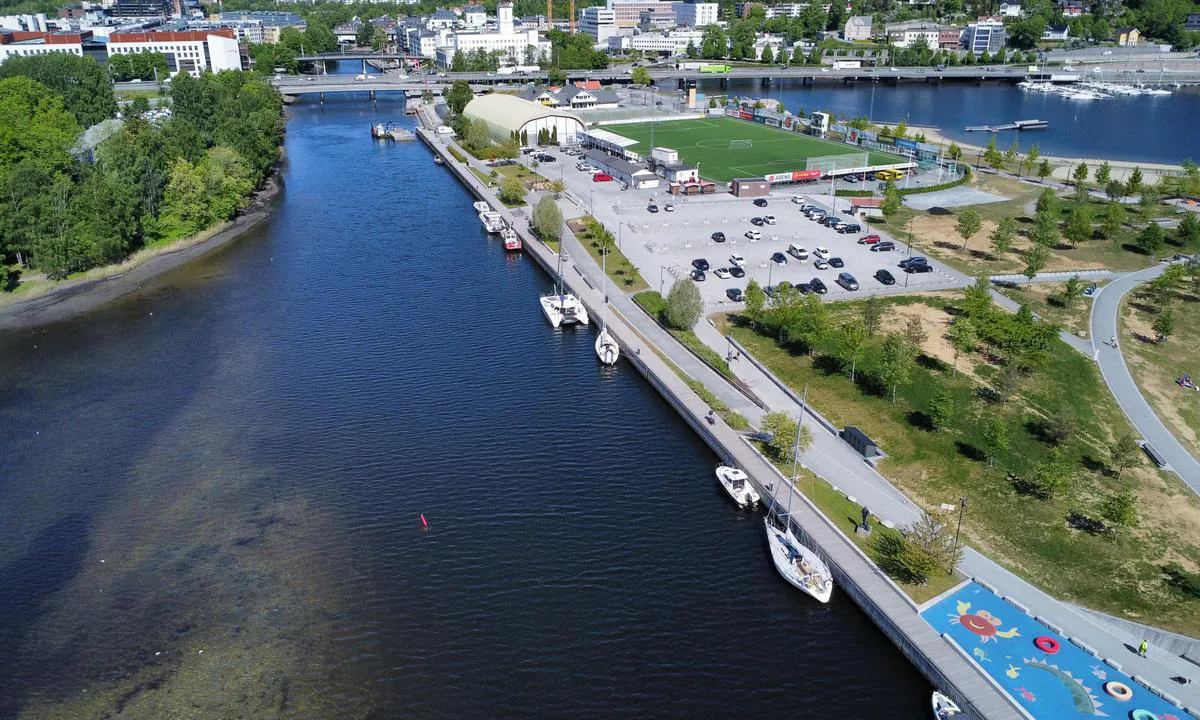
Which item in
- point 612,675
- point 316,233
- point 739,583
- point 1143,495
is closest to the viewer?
point 612,675

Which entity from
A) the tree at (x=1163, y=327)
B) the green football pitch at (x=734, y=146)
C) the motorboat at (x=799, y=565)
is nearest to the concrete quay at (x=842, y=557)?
the motorboat at (x=799, y=565)

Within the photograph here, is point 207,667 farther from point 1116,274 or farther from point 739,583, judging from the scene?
point 1116,274

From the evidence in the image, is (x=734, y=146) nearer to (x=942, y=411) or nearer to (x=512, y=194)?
(x=512, y=194)

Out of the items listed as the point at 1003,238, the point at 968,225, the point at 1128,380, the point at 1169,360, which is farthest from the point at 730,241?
the point at 1169,360

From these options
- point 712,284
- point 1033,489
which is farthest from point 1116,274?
point 1033,489

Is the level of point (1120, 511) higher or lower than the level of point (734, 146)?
lower

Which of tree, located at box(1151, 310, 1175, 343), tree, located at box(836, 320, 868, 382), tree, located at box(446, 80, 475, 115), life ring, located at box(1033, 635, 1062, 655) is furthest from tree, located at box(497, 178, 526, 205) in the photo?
life ring, located at box(1033, 635, 1062, 655)
